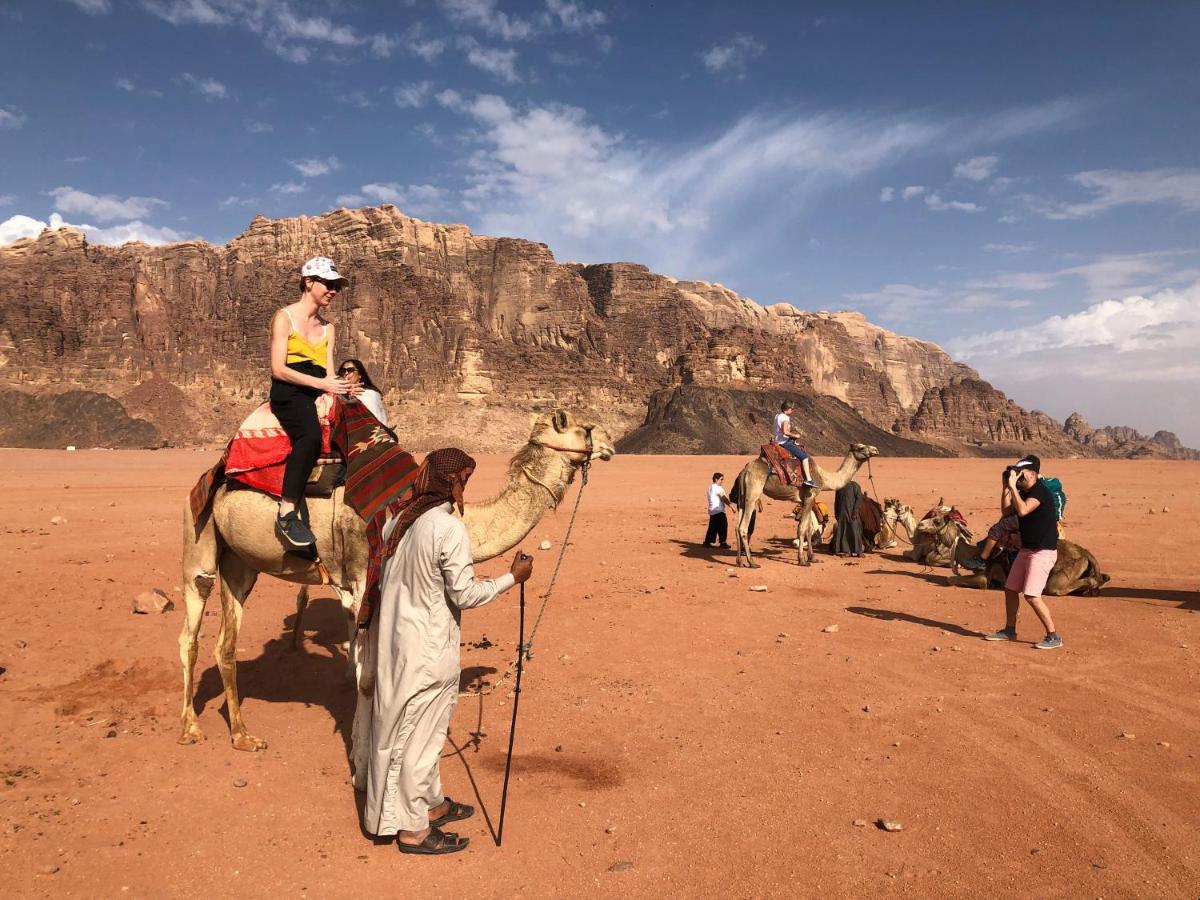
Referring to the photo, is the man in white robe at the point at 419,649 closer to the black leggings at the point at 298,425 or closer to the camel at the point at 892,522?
the black leggings at the point at 298,425

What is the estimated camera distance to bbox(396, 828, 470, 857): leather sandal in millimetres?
4367

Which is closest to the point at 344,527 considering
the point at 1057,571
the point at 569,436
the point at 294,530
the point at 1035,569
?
the point at 294,530

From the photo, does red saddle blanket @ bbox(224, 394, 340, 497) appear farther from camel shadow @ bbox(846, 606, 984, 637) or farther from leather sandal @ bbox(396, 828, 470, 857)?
camel shadow @ bbox(846, 606, 984, 637)

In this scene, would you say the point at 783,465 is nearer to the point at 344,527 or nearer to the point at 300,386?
the point at 344,527

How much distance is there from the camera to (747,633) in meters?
9.25

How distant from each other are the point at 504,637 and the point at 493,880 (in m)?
5.13

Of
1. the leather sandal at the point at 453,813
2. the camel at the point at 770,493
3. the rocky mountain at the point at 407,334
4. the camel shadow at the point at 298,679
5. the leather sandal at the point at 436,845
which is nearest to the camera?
the leather sandal at the point at 436,845

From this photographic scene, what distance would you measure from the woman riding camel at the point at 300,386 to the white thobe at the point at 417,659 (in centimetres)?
151

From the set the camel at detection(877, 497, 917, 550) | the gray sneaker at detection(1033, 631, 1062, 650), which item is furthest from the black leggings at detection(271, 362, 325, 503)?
the camel at detection(877, 497, 917, 550)

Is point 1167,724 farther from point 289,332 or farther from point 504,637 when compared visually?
point 289,332

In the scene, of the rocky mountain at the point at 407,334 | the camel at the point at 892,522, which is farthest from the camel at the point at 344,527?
the rocky mountain at the point at 407,334

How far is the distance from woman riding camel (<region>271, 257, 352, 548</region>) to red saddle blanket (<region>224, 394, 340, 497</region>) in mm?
133

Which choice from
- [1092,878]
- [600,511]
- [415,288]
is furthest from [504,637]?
[415,288]

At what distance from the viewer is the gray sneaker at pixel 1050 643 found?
327 inches
